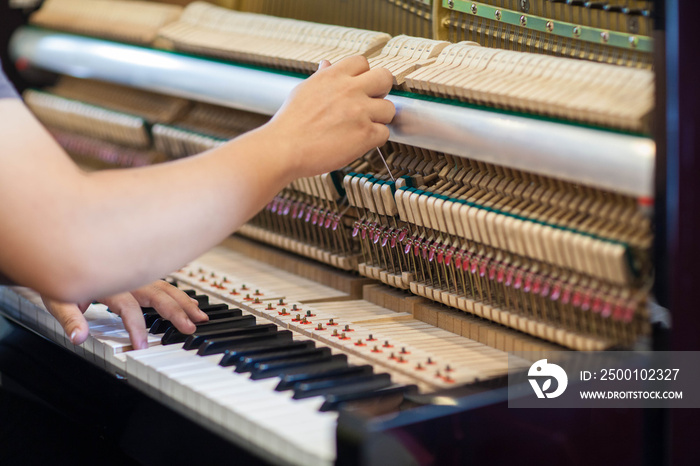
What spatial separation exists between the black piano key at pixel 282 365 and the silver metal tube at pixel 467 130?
55 centimetres

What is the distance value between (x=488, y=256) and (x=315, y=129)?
50 centimetres

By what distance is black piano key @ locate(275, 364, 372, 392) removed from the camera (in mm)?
1886

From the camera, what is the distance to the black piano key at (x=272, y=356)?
2.01 meters

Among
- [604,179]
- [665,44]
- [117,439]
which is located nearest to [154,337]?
[117,439]

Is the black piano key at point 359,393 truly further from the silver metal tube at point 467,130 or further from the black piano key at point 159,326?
the black piano key at point 159,326

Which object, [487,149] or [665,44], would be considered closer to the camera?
[665,44]

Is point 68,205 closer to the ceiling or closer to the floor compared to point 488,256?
closer to the ceiling

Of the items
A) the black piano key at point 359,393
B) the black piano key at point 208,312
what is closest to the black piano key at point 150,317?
the black piano key at point 208,312

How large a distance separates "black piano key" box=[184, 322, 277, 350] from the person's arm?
49 centimetres

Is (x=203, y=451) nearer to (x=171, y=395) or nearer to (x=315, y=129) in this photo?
(x=171, y=395)

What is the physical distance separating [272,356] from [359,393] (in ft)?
1.01

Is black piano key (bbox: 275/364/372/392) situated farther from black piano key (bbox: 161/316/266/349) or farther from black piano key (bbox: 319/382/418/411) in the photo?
black piano key (bbox: 161/316/266/349)

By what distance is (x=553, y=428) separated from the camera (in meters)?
1.82

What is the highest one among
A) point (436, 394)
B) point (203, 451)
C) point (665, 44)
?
point (665, 44)
